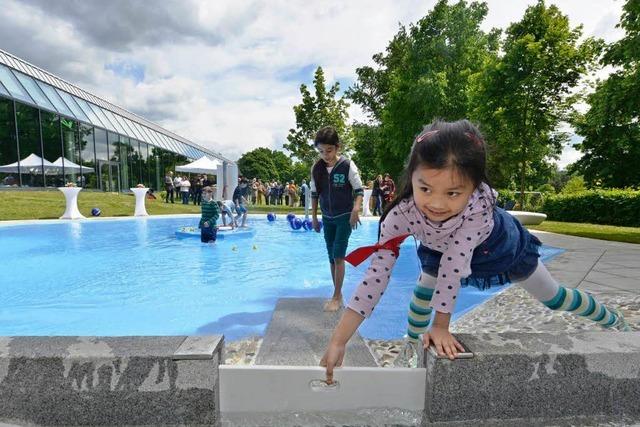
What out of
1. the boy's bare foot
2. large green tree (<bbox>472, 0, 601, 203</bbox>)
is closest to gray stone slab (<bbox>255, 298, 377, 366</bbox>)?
the boy's bare foot

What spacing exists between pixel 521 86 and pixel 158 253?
1850 centimetres

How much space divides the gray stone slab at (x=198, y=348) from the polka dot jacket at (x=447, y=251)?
2.11ft

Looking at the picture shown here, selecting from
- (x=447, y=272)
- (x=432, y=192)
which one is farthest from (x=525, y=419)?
(x=432, y=192)

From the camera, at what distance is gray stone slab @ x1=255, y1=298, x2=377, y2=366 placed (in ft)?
9.61

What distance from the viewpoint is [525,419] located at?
1791mm

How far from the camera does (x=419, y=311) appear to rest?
247cm

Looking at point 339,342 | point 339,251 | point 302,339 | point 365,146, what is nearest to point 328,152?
point 339,251

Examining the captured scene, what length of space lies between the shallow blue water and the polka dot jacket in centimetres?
264

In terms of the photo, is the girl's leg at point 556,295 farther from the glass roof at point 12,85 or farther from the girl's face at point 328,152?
the glass roof at point 12,85

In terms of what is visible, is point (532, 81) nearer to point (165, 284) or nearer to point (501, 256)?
point (165, 284)

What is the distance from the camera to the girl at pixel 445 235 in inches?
69.5

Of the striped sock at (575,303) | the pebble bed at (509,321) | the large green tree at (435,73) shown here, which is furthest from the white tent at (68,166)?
the striped sock at (575,303)

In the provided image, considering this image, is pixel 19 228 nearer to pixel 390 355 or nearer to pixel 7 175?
pixel 7 175

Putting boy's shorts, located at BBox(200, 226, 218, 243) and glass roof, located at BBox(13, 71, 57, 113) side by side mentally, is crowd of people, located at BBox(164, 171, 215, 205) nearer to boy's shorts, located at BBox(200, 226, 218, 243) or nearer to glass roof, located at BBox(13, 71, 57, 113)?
glass roof, located at BBox(13, 71, 57, 113)
